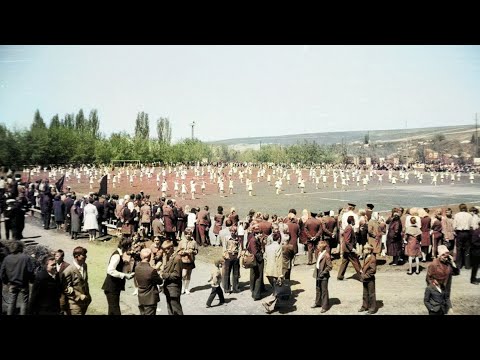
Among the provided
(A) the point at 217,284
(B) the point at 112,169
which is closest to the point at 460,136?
(A) the point at 217,284

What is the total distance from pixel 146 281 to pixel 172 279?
2.26 feet

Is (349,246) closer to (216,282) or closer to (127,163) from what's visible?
(216,282)

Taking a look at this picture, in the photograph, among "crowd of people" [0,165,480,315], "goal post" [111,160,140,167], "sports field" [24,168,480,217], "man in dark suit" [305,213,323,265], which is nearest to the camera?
"crowd of people" [0,165,480,315]

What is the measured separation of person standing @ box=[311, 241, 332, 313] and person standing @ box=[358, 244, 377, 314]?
25.5 inches

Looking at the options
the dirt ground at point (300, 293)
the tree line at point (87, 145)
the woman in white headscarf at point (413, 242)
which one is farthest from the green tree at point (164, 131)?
the woman in white headscarf at point (413, 242)

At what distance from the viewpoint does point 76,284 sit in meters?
5.97

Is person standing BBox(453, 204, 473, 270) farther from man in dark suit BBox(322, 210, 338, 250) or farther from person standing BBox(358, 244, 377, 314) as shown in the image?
person standing BBox(358, 244, 377, 314)

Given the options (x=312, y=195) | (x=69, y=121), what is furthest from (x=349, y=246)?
(x=312, y=195)

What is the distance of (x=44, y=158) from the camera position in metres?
10.7

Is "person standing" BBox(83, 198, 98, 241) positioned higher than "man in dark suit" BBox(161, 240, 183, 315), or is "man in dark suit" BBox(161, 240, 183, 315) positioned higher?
"person standing" BBox(83, 198, 98, 241)

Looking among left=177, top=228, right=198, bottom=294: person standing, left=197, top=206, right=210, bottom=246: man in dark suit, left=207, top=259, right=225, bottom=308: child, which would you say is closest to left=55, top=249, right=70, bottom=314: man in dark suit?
left=177, top=228, right=198, bottom=294: person standing

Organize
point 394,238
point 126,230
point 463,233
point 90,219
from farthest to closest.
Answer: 1. point 90,219
2. point 126,230
3. point 394,238
4. point 463,233

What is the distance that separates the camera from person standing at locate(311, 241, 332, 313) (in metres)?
7.21
